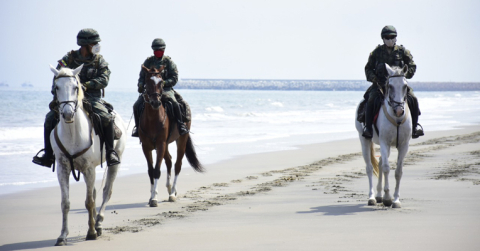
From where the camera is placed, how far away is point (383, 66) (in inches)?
337

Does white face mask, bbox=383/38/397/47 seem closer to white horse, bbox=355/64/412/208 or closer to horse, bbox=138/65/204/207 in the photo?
white horse, bbox=355/64/412/208

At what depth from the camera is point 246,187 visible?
33.7 feet

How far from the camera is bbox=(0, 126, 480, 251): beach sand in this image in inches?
239

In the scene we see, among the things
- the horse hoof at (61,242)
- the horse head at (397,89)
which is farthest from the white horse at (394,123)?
the horse hoof at (61,242)

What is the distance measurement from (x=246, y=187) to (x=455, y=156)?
6.48 meters

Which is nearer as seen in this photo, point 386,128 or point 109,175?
point 109,175

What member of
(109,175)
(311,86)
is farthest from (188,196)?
(311,86)

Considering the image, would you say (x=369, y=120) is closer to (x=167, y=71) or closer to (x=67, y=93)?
(x=167, y=71)

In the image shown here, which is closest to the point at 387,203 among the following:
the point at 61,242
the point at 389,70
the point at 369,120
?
the point at 369,120

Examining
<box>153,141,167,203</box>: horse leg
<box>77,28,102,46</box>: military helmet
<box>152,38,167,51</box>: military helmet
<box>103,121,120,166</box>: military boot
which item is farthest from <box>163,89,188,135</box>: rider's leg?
<box>77,28,102,46</box>: military helmet

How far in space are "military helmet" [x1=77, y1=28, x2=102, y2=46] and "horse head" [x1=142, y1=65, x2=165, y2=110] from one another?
2208 millimetres

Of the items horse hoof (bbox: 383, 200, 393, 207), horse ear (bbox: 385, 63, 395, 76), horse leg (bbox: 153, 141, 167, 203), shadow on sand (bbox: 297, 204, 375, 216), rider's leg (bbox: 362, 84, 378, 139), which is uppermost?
horse ear (bbox: 385, 63, 395, 76)

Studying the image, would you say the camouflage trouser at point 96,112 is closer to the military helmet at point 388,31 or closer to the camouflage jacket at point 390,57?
the camouflage jacket at point 390,57

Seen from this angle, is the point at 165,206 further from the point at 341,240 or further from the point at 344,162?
the point at 344,162
